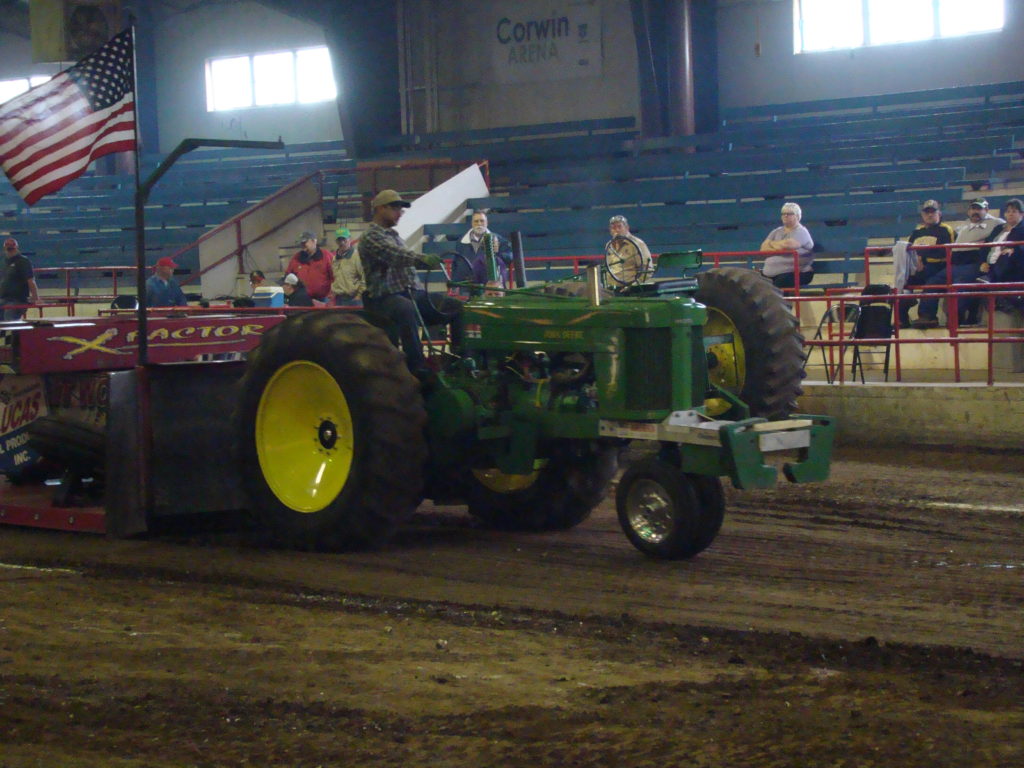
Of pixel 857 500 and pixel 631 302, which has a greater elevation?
pixel 631 302

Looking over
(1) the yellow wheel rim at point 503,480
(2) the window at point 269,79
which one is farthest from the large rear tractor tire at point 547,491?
(2) the window at point 269,79

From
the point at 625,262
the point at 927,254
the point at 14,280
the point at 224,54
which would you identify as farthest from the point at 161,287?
the point at 224,54

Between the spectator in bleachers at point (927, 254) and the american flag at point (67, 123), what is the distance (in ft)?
25.0

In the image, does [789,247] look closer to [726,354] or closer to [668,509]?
[726,354]

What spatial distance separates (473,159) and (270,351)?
16678 mm

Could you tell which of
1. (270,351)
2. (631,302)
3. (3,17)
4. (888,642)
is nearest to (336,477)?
(270,351)

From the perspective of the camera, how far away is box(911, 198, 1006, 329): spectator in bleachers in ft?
41.3

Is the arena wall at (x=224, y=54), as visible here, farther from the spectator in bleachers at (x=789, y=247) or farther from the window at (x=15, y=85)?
the spectator in bleachers at (x=789, y=247)

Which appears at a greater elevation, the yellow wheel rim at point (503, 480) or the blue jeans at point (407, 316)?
the blue jeans at point (407, 316)

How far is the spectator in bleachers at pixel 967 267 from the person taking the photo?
1258cm

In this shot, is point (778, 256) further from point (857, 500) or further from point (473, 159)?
point (473, 159)

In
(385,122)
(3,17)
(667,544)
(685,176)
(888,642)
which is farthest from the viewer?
(3,17)

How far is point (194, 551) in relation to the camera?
6871 millimetres

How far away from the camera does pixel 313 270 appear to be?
51.6 feet
